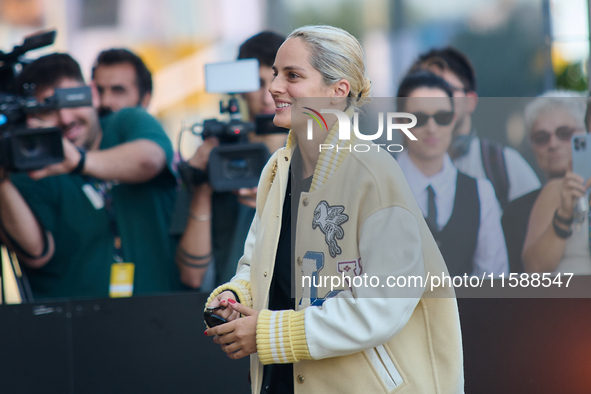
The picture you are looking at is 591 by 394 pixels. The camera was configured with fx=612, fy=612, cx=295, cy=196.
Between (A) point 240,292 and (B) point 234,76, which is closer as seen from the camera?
(A) point 240,292

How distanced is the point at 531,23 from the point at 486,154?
76cm

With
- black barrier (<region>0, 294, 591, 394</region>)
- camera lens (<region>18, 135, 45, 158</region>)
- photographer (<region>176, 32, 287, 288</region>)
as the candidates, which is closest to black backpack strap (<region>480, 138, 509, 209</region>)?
black barrier (<region>0, 294, 591, 394</region>)

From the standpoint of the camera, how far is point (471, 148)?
3.18 metres

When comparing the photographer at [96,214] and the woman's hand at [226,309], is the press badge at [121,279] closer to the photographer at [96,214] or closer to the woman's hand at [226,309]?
the photographer at [96,214]

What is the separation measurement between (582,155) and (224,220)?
1762mm

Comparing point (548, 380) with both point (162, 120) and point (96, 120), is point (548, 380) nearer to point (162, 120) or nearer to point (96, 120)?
point (162, 120)

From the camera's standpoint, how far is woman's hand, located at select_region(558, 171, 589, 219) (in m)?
2.84

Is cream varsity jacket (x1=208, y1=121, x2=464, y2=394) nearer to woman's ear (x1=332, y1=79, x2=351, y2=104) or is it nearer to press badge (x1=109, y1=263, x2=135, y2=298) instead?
woman's ear (x1=332, y1=79, x2=351, y2=104)

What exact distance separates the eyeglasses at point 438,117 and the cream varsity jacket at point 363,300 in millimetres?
1816

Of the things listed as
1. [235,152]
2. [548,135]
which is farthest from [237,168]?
[548,135]

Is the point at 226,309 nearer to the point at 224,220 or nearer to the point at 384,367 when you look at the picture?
the point at 384,367

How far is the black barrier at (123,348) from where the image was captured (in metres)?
2.81

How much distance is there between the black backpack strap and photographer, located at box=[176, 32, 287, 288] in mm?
1051

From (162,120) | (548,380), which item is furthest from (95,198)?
(548,380)
